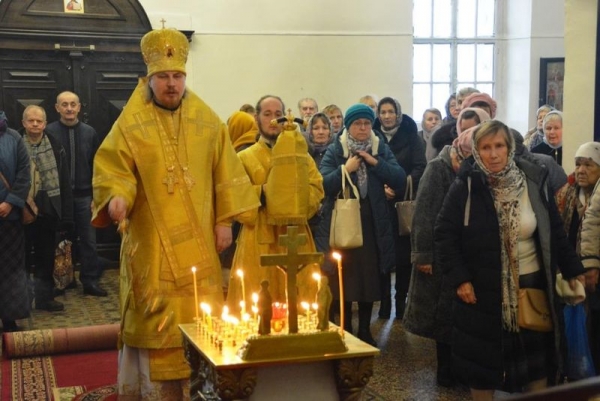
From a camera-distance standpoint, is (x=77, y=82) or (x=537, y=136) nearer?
(x=537, y=136)

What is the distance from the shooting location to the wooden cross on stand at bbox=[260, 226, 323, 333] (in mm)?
3539

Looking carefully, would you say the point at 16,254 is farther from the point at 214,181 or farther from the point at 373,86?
the point at 373,86

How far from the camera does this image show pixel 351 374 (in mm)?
3607

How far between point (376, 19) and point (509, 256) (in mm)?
7852

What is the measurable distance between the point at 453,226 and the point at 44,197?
448 cm

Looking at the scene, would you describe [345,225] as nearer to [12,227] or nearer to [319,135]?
[319,135]

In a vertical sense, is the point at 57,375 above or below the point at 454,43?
below

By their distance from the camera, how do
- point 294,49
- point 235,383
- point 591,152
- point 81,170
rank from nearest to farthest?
Result: point 235,383, point 591,152, point 81,170, point 294,49

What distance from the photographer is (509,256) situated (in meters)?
4.52

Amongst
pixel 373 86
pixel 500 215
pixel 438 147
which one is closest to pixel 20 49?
pixel 373 86

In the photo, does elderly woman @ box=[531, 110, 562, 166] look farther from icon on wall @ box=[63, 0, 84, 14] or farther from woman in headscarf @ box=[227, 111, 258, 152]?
icon on wall @ box=[63, 0, 84, 14]

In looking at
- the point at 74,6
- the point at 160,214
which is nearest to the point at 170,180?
the point at 160,214

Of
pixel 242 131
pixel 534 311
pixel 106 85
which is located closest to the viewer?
pixel 534 311

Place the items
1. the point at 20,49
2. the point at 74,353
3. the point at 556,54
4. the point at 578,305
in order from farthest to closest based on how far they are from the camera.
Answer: the point at 556,54 → the point at 20,49 → the point at 74,353 → the point at 578,305
